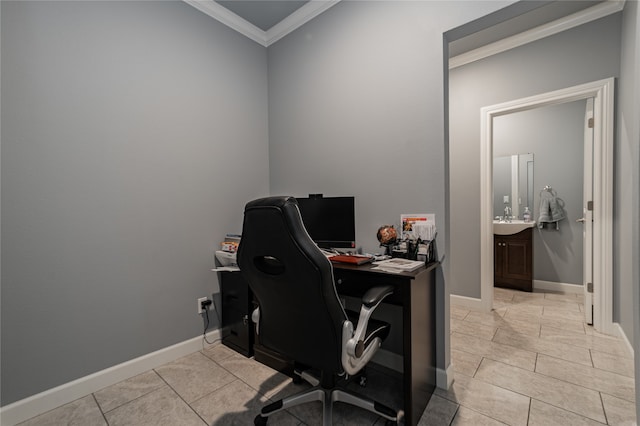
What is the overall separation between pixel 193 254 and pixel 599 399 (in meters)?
2.86

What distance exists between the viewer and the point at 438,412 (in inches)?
60.4

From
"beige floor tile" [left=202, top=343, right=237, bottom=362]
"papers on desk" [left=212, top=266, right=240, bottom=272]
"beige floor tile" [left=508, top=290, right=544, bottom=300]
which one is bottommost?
"beige floor tile" [left=508, top=290, right=544, bottom=300]

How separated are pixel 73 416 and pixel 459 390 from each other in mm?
2285

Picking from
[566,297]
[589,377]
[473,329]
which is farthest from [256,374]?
[566,297]

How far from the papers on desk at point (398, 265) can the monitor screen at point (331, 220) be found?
361 mm

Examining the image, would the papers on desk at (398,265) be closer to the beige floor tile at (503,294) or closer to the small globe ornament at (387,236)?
the small globe ornament at (387,236)

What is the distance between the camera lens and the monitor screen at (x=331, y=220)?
206cm

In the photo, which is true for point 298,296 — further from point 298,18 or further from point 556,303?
point 556,303

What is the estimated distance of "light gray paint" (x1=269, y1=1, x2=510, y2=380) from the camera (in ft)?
5.90

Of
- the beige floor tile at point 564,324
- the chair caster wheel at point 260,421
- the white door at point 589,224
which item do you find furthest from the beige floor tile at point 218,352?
the white door at point 589,224

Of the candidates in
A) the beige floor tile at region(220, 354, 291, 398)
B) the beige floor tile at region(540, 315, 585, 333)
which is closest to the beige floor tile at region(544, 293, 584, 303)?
the beige floor tile at region(540, 315, 585, 333)

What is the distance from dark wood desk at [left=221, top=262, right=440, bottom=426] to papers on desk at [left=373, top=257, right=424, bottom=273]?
0.04m

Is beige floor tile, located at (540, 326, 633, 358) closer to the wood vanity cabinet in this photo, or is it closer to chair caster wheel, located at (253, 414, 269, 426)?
the wood vanity cabinet

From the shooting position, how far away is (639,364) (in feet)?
4.10
